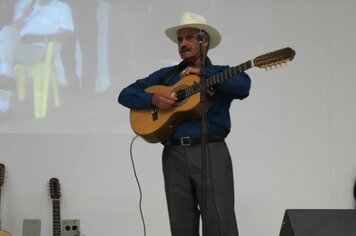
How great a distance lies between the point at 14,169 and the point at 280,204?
1884 mm

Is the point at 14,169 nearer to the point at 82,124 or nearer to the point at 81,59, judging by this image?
the point at 82,124

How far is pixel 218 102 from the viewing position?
2.02m

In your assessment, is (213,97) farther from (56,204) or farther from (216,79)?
(56,204)

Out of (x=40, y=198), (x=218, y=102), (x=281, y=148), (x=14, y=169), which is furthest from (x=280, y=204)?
(x=14, y=169)

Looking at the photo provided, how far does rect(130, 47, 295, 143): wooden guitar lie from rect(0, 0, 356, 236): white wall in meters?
1.00

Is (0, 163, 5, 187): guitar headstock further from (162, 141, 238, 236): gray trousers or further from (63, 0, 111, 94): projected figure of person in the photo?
(162, 141, 238, 236): gray trousers

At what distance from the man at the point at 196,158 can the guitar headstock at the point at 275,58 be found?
0.18 metres

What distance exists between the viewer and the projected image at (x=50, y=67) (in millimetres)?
3182

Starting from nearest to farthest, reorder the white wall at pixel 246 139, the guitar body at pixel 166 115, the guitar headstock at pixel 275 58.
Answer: the guitar headstock at pixel 275 58
the guitar body at pixel 166 115
the white wall at pixel 246 139

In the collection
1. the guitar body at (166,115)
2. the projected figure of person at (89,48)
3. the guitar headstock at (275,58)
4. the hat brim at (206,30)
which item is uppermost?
the projected figure of person at (89,48)

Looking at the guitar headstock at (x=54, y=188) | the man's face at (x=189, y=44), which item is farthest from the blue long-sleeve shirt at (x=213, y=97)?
the guitar headstock at (x=54, y=188)

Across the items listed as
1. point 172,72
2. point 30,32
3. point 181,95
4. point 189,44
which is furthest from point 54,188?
Answer: point 189,44

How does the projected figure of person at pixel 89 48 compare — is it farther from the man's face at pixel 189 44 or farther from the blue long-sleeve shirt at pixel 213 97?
the man's face at pixel 189 44

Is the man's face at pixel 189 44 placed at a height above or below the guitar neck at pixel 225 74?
above
